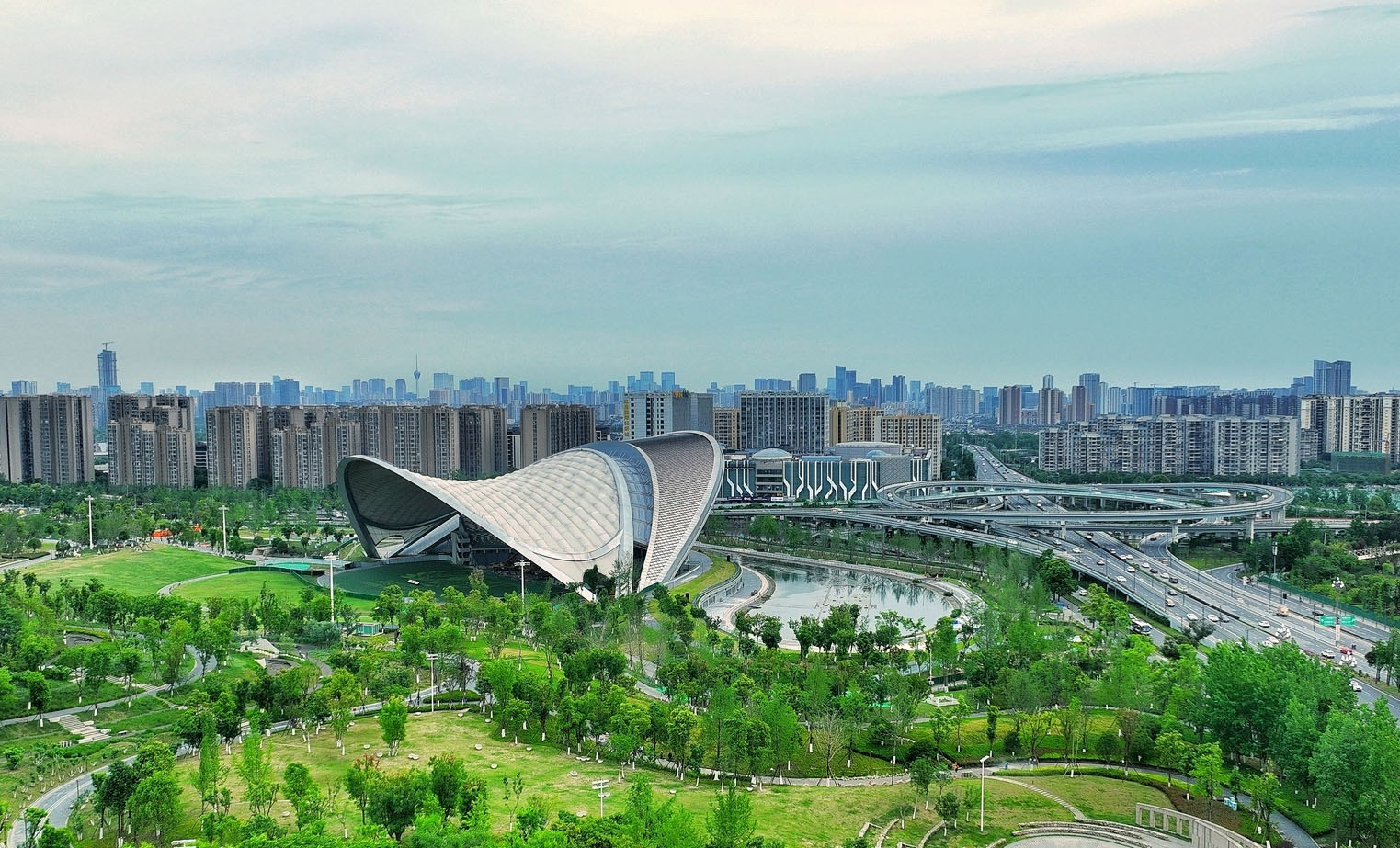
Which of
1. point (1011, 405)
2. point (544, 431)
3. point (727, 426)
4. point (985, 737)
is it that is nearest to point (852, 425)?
point (727, 426)

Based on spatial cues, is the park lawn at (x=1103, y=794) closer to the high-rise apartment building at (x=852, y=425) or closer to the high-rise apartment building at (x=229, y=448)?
the high-rise apartment building at (x=229, y=448)

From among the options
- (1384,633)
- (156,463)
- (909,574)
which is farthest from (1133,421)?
(156,463)

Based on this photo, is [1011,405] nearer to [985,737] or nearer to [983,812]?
[985,737]

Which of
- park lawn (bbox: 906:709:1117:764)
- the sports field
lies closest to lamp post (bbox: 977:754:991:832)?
park lawn (bbox: 906:709:1117:764)

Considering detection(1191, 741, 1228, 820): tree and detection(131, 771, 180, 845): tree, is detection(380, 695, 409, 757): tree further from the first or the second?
detection(1191, 741, 1228, 820): tree

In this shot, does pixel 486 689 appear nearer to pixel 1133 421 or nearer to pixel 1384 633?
pixel 1384 633

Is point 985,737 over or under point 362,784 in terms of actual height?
under

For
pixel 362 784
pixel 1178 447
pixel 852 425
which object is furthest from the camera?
pixel 852 425
